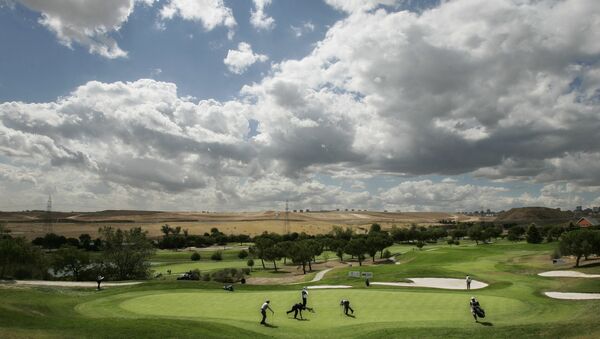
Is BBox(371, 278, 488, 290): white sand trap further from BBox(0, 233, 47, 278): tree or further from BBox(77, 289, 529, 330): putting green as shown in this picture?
BBox(0, 233, 47, 278): tree

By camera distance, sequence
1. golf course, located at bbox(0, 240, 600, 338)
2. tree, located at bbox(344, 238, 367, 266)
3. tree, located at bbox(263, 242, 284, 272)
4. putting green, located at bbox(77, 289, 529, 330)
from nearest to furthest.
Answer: golf course, located at bbox(0, 240, 600, 338), putting green, located at bbox(77, 289, 529, 330), tree, located at bbox(344, 238, 367, 266), tree, located at bbox(263, 242, 284, 272)

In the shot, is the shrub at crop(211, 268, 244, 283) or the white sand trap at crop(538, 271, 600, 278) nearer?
the white sand trap at crop(538, 271, 600, 278)

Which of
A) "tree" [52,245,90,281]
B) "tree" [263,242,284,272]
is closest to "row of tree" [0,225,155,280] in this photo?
"tree" [52,245,90,281]

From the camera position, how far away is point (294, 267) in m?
119

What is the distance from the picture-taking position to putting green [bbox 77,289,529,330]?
3238 centimetres

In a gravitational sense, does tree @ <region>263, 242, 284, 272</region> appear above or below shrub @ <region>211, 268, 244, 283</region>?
above

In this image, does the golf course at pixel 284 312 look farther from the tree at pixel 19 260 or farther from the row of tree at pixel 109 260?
the row of tree at pixel 109 260

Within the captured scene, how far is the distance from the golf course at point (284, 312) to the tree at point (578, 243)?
21.0 metres

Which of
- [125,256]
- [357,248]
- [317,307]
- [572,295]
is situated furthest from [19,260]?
[572,295]

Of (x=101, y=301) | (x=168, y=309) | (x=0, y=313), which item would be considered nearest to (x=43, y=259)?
(x=101, y=301)

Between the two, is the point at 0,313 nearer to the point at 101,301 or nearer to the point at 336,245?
the point at 101,301

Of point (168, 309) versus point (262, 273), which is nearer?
point (168, 309)

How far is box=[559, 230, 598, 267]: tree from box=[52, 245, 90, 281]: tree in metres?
87.0

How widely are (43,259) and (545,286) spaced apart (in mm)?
79385
